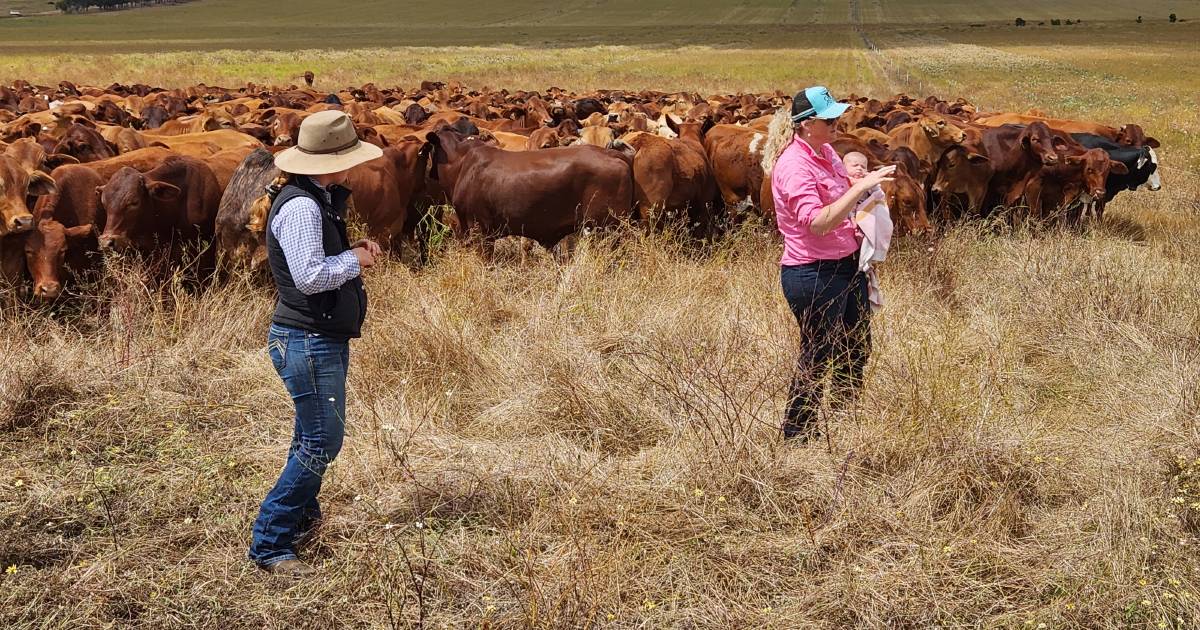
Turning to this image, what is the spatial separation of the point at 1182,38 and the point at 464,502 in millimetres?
82765

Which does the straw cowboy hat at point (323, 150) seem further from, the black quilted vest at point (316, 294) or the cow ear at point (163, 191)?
the cow ear at point (163, 191)

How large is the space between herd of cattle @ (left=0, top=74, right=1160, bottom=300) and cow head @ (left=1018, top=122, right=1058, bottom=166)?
2 cm

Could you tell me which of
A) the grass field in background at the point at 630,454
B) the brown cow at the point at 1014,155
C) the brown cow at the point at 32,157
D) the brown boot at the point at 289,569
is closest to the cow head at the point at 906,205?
the grass field in background at the point at 630,454

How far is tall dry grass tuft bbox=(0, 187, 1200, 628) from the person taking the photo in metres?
4.05

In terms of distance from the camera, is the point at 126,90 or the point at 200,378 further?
the point at 126,90

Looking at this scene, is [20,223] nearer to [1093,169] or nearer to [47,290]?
[47,290]

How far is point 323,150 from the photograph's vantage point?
394cm

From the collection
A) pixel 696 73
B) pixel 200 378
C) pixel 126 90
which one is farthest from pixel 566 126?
pixel 696 73

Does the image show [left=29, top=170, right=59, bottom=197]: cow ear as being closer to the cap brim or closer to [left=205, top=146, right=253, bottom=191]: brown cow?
[left=205, top=146, right=253, bottom=191]: brown cow

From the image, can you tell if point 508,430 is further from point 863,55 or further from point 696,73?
point 863,55

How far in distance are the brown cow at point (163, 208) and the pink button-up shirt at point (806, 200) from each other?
5008mm

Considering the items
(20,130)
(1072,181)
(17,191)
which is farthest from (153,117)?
(1072,181)

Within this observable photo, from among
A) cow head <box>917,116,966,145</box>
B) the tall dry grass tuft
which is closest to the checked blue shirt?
the tall dry grass tuft

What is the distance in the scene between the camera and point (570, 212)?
9.28m
